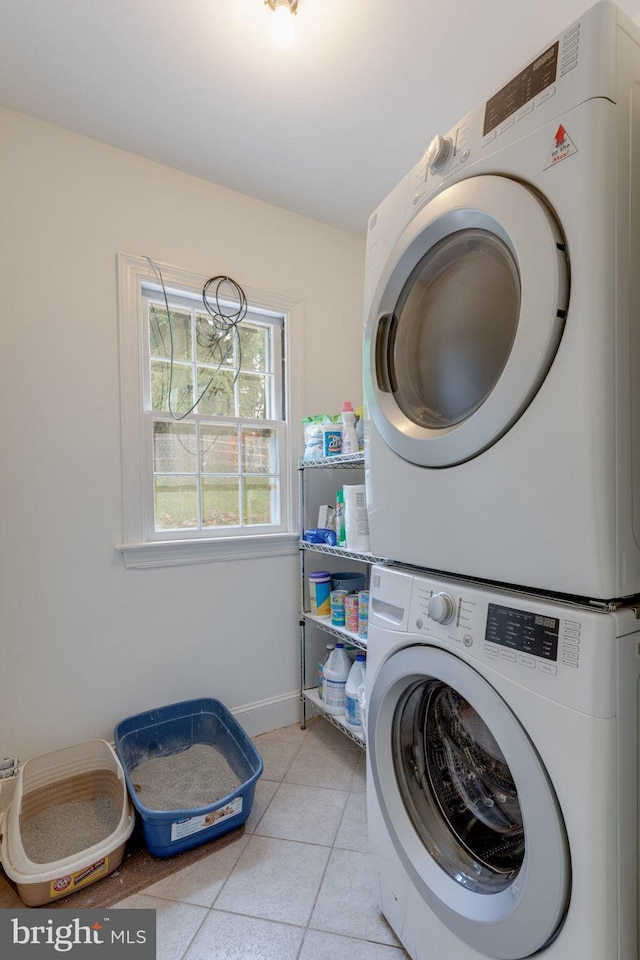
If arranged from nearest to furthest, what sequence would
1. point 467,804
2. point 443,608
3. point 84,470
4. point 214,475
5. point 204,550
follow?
point 443,608
point 467,804
point 84,470
point 204,550
point 214,475

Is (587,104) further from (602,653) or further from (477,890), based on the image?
(477,890)

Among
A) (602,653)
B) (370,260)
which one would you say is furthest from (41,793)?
(370,260)

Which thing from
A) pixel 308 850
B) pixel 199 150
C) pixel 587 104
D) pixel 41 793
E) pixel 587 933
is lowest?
pixel 308 850

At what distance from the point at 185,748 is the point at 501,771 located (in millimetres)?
1334

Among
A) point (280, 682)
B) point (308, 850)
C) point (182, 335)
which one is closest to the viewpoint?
point (308, 850)

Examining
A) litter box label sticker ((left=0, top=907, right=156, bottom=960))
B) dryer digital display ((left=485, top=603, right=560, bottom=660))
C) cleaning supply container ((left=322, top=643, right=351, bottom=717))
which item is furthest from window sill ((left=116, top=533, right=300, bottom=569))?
dryer digital display ((left=485, top=603, right=560, bottom=660))

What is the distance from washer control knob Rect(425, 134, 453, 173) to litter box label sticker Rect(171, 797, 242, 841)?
5.86 feet

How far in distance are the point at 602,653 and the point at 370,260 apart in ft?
3.30

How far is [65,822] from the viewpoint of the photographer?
56.1 inches

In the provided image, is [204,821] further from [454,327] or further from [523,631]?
[454,327]

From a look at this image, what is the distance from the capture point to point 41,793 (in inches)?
57.9

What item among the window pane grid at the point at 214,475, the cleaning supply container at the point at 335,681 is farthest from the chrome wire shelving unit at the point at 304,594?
the window pane grid at the point at 214,475

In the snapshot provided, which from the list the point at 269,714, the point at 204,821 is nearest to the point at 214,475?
the point at 269,714

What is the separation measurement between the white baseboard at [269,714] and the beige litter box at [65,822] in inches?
22.7
